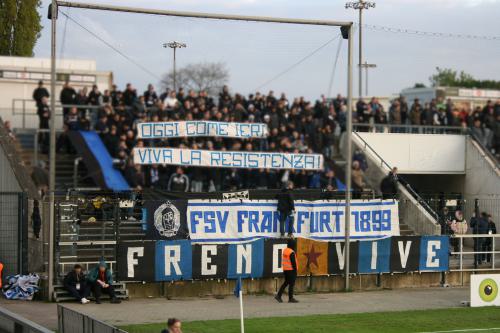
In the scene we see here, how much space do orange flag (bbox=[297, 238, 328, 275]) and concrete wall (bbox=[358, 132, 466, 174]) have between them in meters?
11.4

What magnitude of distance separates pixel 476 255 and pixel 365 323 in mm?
8962

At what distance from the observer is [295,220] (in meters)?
25.9

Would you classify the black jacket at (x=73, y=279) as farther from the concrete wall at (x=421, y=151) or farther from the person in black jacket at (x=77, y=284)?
the concrete wall at (x=421, y=151)

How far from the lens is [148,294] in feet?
76.8

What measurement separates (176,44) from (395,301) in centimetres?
883

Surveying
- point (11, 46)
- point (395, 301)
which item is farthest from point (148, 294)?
point (11, 46)

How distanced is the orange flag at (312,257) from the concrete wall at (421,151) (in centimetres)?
1136

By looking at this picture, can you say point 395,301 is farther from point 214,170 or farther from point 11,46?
point 11,46

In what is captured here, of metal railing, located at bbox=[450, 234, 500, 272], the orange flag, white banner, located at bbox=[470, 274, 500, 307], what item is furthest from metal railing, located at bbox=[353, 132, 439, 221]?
white banner, located at bbox=[470, 274, 500, 307]

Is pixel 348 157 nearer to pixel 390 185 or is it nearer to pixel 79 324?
pixel 390 185

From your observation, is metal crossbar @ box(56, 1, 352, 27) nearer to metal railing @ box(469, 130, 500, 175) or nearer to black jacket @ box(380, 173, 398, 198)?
black jacket @ box(380, 173, 398, 198)

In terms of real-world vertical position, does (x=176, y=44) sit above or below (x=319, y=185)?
above

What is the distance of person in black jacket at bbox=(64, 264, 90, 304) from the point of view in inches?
859

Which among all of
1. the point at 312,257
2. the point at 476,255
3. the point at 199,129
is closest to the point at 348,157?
the point at 312,257
